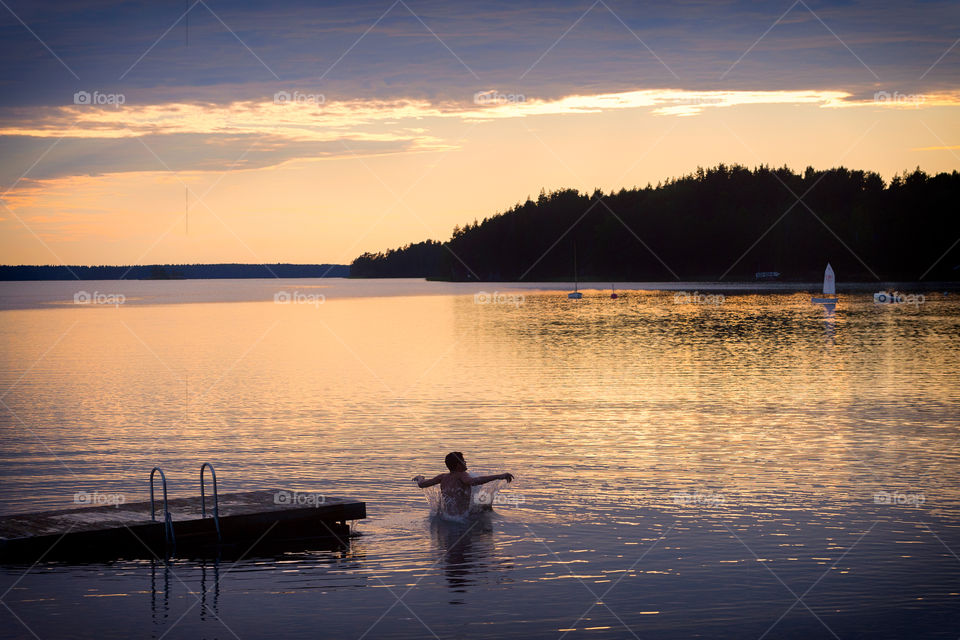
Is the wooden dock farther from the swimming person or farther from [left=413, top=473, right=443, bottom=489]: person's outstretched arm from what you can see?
the swimming person

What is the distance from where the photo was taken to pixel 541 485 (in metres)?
26.6

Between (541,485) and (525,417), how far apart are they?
1297 centimetres

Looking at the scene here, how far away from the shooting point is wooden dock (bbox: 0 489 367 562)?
19938 millimetres

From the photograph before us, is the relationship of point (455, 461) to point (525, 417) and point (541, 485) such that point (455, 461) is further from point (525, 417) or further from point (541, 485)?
point (525, 417)

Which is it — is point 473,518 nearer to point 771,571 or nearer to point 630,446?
point 771,571

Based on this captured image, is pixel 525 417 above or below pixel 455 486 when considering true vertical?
above

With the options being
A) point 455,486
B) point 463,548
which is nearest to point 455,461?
point 455,486

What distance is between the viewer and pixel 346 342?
86125 mm

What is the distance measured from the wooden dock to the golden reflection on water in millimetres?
3312

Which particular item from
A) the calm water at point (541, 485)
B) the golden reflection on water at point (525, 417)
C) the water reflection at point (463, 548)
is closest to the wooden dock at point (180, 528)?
the calm water at point (541, 485)

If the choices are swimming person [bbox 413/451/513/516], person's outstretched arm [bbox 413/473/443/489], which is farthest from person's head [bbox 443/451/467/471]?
person's outstretched arm [bbox 413/473/443/489]

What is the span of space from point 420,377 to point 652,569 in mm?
37299

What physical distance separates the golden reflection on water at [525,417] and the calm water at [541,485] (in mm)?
182

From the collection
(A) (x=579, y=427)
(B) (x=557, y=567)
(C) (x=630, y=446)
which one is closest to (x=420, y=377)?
(A) (x=579, y=427)
